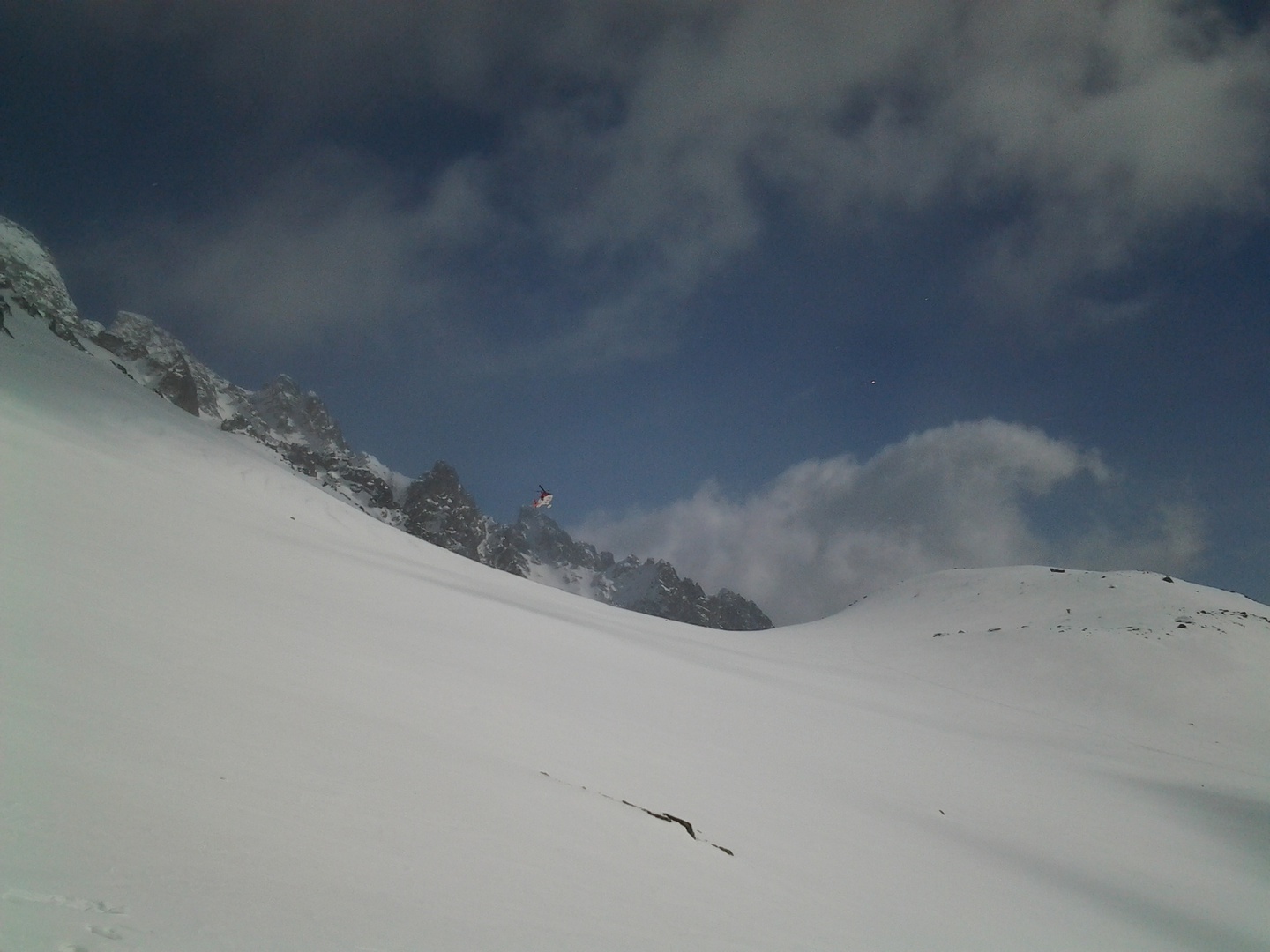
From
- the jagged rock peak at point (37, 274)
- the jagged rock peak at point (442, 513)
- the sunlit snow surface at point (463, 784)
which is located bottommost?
the sunlit snow surface at point (463, 784)

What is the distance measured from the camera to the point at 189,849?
2463mm

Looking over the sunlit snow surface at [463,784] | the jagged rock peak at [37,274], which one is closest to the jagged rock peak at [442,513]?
the jagged rock peak at [37,274]

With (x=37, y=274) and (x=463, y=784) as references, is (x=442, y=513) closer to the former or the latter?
(x=37, y=274)

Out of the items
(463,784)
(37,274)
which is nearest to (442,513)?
(37,274)

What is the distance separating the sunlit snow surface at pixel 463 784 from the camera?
250 cm

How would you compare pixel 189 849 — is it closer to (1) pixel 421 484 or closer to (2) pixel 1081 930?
(2) pixel 1081 930

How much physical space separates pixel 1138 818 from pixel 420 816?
16.2m

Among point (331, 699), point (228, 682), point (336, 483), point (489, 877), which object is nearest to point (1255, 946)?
point (489, 877)

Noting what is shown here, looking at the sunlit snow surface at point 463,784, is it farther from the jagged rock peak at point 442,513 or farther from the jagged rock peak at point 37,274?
the jagged rock peak at point 442,513

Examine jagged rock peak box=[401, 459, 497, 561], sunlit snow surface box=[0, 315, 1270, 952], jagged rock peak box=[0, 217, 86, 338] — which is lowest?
sunlit snow surface box=[0, 315, 1270, 952]

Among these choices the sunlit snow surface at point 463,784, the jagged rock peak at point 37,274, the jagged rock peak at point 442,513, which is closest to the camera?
the sunlit snow surface at point 463,784

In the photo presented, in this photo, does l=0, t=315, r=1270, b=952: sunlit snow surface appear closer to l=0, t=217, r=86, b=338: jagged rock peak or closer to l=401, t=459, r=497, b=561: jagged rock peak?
l=0, t=217, r=86, b=338: jagged rock peak

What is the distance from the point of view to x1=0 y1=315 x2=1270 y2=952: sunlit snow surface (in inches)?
98.4

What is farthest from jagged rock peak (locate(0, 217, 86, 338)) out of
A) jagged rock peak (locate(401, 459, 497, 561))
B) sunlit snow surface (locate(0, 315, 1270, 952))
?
sunlit snow surface (locate(0, 315, 1270, 952))
